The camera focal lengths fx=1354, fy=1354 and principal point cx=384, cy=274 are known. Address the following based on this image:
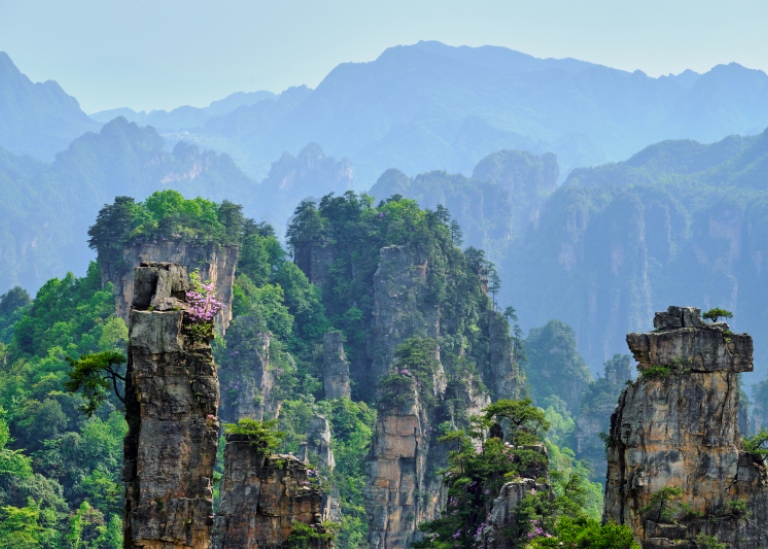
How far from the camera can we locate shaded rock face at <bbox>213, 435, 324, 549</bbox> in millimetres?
44844

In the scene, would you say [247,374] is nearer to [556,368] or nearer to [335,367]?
[335,367]

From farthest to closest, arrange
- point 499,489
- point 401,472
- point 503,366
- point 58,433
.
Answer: point 503,366, point 401,472, point 58,433, point 499,489

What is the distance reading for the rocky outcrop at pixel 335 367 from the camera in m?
91.1

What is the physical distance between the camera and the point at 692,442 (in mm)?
39656

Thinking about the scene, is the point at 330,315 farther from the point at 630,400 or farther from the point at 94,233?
the point at 630,400

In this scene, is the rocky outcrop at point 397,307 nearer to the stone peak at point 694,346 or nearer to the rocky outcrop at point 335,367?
the rocky outcrop at point 335,367

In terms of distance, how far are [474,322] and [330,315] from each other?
10481 millimetres

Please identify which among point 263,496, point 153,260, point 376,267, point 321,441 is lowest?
point 263,496

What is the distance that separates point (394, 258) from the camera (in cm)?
9594

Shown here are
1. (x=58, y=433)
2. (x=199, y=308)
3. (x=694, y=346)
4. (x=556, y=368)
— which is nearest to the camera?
(x=199, y=308)

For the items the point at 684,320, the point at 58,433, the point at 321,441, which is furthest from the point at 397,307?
the point at 684,320

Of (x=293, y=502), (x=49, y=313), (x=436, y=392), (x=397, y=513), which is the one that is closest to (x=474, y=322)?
(x=436, y=392)

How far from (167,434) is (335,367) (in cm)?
6378

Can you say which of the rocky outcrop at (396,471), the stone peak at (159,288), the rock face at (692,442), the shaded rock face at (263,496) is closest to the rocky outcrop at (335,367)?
the rocky outcrop at (396,471)
